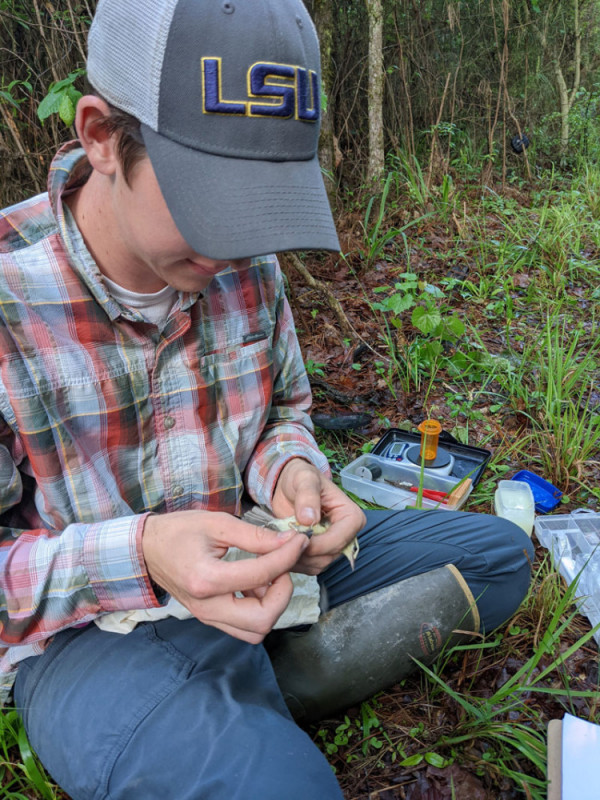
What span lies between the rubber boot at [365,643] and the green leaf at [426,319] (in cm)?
162

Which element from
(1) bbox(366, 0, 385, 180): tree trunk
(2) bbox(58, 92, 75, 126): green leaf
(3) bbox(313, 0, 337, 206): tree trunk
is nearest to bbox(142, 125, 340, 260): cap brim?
(2) bbox(58, 92, 75, 126): green leaf

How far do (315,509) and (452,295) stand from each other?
2.73 metres

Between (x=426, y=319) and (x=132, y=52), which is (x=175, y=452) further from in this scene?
(x=426, y=319)

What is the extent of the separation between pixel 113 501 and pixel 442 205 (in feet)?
13.3

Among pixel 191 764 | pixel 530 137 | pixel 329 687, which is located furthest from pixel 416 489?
pixel 530 137

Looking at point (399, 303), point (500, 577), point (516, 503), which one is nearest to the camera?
point (500, 577)

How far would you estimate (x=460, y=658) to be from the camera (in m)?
1.65

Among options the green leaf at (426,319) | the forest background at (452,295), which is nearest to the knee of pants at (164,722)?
the forest background at (452,295)

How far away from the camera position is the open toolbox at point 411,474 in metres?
2.23

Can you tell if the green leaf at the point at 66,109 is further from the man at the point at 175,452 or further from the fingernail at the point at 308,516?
the fingernail at the point at 308,516

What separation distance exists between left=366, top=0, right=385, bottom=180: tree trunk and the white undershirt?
3832 mm

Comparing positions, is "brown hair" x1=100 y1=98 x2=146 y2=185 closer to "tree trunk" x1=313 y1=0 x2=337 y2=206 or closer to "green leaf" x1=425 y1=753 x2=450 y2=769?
"green leaf" x1=425 y1=753 x2=450 y2=769

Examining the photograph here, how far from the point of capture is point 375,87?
4547mm

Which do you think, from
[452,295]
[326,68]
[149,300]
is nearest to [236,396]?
[149,300]
